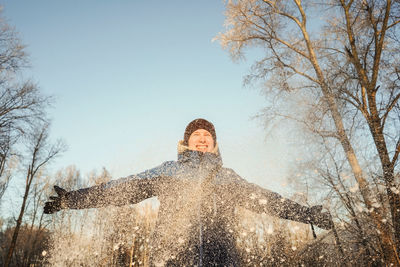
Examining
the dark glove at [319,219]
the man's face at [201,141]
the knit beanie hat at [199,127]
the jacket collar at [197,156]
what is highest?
the knit beanie hat at [199,127]

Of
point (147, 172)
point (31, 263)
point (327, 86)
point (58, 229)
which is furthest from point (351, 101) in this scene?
point (31, 263)

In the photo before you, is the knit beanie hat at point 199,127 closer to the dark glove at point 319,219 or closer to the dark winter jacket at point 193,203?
the dark winter jacket at point 193,203

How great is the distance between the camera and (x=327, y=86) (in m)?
5.96

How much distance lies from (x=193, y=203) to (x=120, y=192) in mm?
889

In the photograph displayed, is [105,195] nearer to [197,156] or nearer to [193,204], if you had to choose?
[193,204]

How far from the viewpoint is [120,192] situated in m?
2.70

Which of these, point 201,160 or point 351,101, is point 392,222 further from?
point 201,160

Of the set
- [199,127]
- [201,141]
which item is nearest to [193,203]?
[201,141]

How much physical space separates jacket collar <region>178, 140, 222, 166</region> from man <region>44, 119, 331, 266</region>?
0.6 inches

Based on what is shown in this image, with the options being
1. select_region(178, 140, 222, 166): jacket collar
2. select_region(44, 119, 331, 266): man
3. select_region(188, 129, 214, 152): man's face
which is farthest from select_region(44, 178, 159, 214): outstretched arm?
select_region(188, 129, 214, 152): man's face

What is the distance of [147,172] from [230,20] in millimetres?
6312

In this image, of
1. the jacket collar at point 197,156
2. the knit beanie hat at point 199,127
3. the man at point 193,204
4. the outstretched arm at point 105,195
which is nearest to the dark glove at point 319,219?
the man at point 193,204

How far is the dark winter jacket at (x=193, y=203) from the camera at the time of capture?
8.00 feet

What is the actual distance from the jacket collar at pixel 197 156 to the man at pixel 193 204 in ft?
0.05
